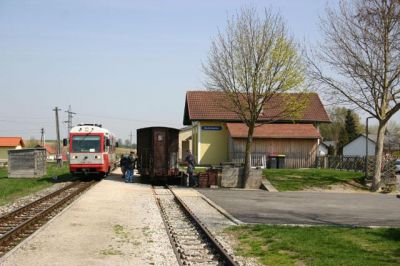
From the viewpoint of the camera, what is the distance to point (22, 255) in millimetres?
9039

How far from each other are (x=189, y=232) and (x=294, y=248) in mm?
2908

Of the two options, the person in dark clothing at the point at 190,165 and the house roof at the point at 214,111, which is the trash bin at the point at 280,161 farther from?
the person in dark clothing at the point at 190,165

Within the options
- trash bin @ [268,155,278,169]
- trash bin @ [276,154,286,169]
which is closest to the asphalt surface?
trash bin @ [268,155,278,169]

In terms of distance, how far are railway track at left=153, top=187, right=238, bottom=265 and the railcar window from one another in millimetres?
14023

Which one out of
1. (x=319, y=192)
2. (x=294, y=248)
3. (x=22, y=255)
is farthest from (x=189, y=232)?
(x=319, y=192)

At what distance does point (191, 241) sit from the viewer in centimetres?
1088

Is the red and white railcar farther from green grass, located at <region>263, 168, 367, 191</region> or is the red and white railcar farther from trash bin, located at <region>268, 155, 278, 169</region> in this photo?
trash bin, located at <region>268, 155, 278, 169</region>

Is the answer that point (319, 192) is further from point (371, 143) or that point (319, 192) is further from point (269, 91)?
point (371, 143)

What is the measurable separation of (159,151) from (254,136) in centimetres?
1526

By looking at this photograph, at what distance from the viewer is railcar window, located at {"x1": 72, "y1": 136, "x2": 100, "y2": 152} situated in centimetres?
2967

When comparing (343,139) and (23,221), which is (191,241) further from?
(343,139)

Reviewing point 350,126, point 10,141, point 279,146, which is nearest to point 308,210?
point 279,146

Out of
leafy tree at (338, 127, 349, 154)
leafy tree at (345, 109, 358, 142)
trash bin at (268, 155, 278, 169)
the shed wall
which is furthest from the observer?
leafy tree at (345, 109, 358, 142)

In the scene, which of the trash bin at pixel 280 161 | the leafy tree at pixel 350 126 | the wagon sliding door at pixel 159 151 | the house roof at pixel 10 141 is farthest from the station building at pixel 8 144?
the wagon sliding door at pixel 159 151
